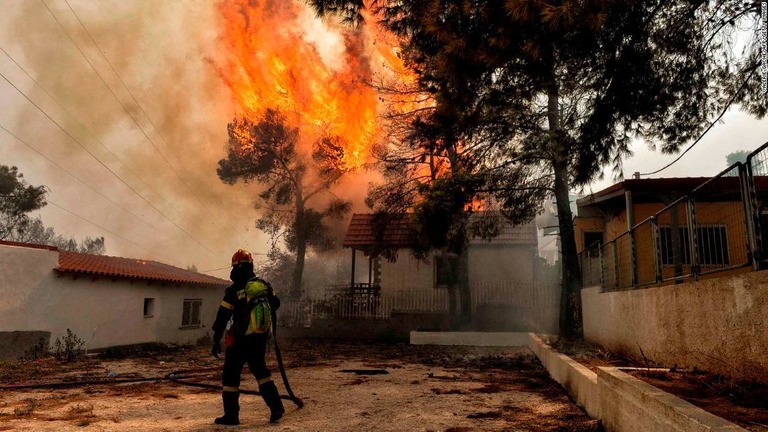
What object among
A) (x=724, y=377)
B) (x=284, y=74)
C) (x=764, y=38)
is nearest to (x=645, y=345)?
(x=724, y=377)

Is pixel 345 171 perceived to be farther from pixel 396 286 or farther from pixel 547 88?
pixel 547 88

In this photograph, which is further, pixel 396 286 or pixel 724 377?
pixel 396 286

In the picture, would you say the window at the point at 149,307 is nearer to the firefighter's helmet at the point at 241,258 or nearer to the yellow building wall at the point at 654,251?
the firefighter's helmet at the point at 241,258

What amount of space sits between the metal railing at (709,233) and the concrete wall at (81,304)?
1475cm

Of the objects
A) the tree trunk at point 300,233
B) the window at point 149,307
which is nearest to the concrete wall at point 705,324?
the window at point 149,307

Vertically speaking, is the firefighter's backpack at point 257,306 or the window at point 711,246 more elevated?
the window at point 711,246

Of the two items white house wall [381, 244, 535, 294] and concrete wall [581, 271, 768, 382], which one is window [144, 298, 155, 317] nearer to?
white house wall [381, 244, 535, 294]

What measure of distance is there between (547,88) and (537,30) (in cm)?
124

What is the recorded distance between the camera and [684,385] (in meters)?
4.12

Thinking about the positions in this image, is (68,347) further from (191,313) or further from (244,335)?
(244,335)

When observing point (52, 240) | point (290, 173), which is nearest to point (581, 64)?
point (290, 173)

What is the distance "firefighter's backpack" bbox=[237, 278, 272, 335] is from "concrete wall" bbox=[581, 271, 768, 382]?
14.8 feet

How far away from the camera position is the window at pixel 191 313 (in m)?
20.5

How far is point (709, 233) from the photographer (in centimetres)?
555
